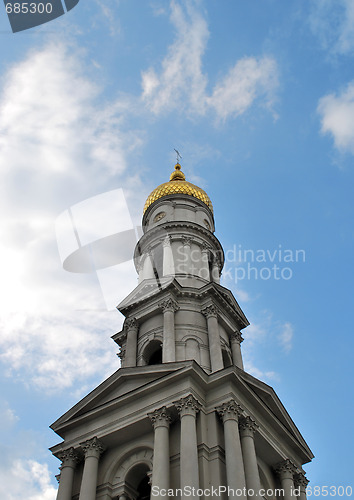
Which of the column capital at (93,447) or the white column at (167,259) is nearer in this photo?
the column capital at (93,447)

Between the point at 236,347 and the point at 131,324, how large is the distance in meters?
5.83

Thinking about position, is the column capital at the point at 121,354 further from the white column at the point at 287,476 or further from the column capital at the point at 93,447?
the white column at the point at 287,476

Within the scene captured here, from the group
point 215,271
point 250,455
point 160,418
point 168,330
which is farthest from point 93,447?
point 215,271

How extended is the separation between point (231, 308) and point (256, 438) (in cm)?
845

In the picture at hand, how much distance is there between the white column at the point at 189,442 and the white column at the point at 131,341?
255 inches

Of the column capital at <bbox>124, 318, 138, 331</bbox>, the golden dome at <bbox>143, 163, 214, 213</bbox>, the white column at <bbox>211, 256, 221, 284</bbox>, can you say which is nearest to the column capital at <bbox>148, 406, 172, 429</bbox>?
the column capital at <bbox>124, 318, 138, 331</bbox>

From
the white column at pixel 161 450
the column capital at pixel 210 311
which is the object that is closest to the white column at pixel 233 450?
the white column at pixel 161 450

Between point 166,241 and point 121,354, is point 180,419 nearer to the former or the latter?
point 121,354

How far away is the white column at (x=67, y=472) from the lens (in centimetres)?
2300

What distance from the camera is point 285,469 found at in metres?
25.0

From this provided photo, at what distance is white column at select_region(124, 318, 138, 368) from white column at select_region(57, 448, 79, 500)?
531 cm

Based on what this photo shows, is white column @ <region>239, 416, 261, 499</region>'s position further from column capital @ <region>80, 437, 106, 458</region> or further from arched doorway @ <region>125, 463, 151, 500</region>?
column capital @ <region>80, 437, 106, 458</region>

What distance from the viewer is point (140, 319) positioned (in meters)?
30.2

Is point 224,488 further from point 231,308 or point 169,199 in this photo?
point 169,199
